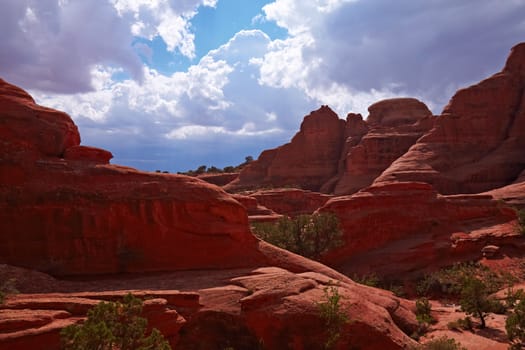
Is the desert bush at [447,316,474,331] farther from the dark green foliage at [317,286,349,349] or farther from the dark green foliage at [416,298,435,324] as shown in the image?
the dark green foliage at [317,286,349,349]

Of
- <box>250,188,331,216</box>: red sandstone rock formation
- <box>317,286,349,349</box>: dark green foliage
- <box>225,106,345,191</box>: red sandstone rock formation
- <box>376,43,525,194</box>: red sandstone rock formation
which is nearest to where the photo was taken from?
<box>317,286,349,349</box>: dark green foliage

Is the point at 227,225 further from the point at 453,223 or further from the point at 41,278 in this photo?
the point at 453,223

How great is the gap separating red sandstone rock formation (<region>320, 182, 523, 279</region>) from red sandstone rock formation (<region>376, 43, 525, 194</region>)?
1467 centimetres

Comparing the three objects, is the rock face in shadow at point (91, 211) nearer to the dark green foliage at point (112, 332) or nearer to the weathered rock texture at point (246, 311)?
the weathered rock texture at point (246, 311)

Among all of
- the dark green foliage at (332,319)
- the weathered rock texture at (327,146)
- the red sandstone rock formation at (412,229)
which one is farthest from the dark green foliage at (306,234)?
the weathered rock texture at (327,146)

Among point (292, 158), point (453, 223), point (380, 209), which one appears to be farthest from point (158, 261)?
point (292, 158)

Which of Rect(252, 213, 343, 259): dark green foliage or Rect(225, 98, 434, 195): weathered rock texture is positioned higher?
Rect(225, 98, 434, 195): weathered rock texture

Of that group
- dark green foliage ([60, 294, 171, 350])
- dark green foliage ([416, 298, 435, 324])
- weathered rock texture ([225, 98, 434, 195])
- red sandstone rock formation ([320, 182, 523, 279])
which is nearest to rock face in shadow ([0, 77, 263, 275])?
dark green foliage ([60, 294, 171, 350])

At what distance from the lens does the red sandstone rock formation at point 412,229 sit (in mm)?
33562

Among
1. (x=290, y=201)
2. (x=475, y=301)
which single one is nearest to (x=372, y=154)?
(x=290, y=201)

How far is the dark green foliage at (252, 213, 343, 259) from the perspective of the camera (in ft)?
104

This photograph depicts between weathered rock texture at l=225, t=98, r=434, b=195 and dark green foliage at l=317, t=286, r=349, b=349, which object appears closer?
dark green foliage at l=317, t=286, r=349, b=349

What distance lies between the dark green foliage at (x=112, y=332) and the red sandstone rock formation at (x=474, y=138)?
155 feet

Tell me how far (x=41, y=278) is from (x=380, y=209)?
1173 inches
